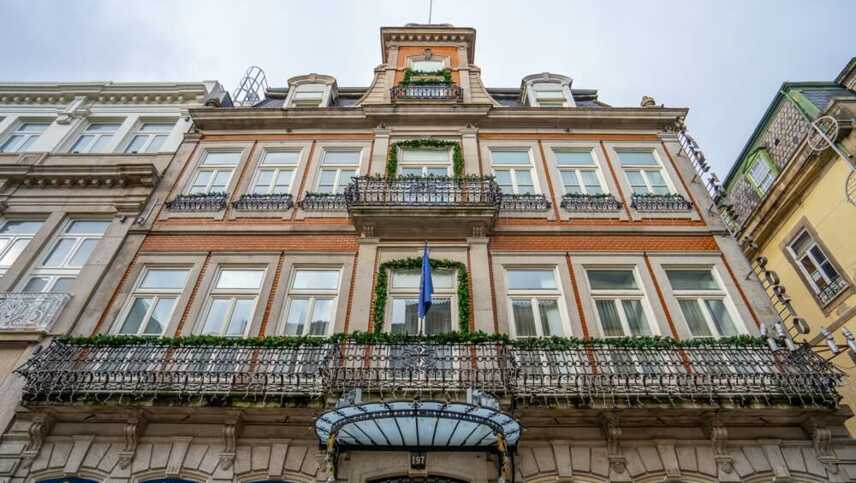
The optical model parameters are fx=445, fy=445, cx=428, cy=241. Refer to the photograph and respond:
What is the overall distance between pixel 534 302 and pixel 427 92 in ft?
29.1

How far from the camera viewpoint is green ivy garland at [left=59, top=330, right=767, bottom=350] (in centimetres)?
914

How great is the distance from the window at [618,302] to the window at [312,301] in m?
6.53

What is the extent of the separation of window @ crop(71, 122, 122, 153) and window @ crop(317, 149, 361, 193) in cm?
762

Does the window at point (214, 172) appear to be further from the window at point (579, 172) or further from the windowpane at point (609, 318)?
the windowpane at point (609, 318)

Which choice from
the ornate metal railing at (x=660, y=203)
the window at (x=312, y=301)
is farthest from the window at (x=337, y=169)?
the ornate metal railing at (x=660, y=203)

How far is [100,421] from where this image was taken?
8.84 m

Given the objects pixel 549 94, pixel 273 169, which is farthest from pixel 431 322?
pixel 549 94

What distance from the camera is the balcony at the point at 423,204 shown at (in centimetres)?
1171

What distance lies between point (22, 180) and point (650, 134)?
792 inches

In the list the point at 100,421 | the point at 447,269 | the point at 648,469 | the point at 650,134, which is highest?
the point at 650,134

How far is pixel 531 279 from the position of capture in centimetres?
1155

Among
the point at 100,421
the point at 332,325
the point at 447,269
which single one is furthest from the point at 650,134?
the point at 100,421

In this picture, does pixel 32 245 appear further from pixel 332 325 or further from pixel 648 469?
pixel 648 469

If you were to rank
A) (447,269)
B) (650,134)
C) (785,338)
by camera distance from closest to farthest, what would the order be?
(785,338)
(447,269)
(650,134)
